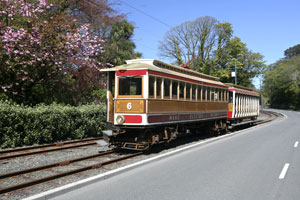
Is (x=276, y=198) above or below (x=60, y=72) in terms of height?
below

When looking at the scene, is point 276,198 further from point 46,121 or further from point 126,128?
point 46,121

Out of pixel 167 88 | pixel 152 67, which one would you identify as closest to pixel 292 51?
pixel 167 88

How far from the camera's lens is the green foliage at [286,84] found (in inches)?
2470

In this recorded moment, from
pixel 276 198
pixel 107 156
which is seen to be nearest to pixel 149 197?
pixel 276 198

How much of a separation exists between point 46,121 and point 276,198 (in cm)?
924

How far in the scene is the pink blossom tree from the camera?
44.5 ft

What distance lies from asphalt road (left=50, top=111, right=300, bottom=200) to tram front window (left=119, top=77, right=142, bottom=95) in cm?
249

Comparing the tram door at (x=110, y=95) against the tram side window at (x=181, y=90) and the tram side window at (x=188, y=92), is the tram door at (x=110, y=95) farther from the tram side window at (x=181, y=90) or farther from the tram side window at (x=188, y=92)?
the tram side window at (x=188, y=92)

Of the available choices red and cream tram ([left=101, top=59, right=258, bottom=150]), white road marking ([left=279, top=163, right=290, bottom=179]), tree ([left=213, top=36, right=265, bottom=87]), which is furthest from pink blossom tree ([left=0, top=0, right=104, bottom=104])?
tree ([left=213, top=36, right=265, bottom=87])

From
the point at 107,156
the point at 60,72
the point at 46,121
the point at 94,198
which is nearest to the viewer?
the point at 94,198

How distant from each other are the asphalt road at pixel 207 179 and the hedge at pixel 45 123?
5547 millimetres

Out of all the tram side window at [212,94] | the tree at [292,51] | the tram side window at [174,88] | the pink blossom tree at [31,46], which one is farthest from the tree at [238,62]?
the tree at [292,51]

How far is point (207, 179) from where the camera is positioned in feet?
21.9

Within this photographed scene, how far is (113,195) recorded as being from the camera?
550 cm
